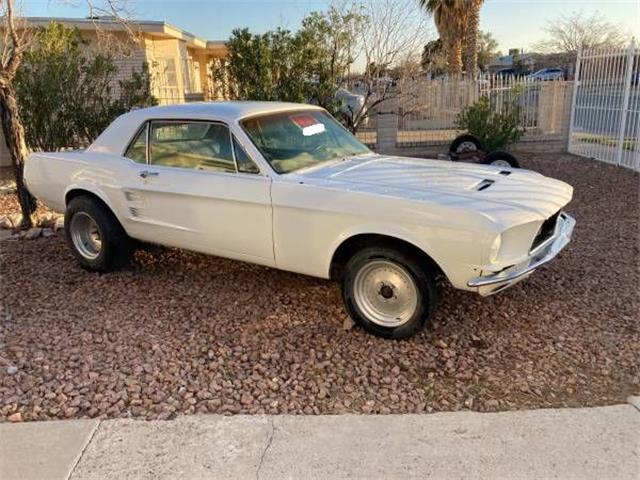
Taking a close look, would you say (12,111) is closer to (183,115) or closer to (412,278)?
(183,115)

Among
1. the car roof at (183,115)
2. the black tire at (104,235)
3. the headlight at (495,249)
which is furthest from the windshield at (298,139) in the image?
the black tire at (104,235)

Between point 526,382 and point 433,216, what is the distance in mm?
1148

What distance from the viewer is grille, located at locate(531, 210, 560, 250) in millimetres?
3701

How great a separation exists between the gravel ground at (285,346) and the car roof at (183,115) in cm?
125

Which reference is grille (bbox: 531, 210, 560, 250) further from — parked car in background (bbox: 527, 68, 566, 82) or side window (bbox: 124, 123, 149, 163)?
parked car in background (bbox: 527, 68, 566, 82)

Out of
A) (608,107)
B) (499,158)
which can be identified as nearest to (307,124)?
(499,158)

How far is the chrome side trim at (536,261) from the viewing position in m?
3.28

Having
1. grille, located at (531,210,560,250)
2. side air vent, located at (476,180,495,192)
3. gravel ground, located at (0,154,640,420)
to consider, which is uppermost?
side air vent, located at (476,180,495,192)

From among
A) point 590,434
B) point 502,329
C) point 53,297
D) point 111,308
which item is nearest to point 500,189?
point 502,329

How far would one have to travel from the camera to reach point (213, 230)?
4281 millimetres

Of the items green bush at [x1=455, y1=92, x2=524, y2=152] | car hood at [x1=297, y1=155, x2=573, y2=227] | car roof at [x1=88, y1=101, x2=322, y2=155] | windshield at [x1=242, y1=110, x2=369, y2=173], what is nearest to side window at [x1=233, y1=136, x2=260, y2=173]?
windshield at [x1=242, y1=110, x2=369, y2=173]

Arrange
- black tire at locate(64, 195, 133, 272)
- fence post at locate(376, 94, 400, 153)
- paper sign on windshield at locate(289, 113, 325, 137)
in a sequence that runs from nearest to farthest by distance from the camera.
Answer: paper sign on windshield at locate(289, 113, 325, 137)
black tire at locate(64, 195, 133, 272)
fence post at locate(376, 94, 400, 153)

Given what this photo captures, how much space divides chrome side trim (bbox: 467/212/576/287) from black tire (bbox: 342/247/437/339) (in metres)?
0.32

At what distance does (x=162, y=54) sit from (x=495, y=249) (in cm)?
1681
